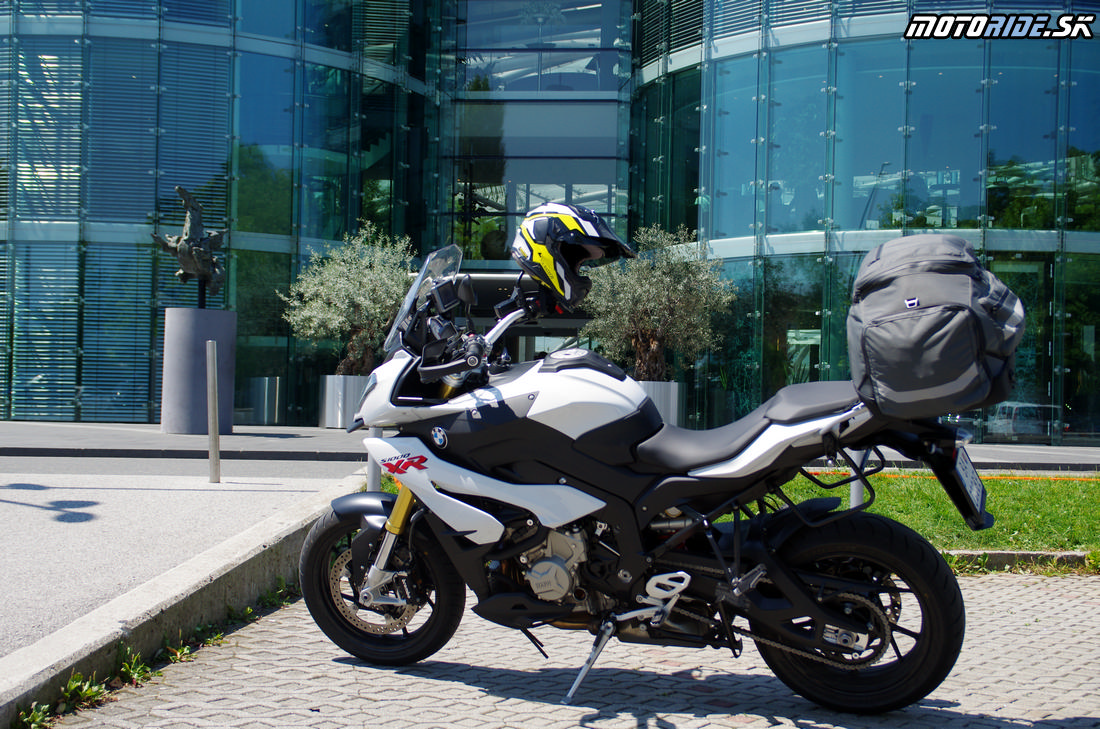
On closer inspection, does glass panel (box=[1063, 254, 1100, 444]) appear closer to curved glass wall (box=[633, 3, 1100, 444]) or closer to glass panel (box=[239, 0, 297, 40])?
curved glass wall (box=[633, 3, 1100, 444])

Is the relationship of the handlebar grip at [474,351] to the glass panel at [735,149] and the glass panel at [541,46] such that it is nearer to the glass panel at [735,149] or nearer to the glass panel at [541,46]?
A: the glass panel at [735,149]

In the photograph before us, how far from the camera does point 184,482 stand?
28.6 ft

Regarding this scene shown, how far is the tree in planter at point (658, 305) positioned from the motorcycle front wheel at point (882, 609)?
17.8 m

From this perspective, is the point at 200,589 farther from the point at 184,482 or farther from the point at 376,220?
the point at 376,220

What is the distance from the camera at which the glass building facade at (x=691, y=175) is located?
21016 millimetres

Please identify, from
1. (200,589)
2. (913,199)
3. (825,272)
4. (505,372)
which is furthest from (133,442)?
(913,199)

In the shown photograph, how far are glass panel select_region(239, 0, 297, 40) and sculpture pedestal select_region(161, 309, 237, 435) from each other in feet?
30.5

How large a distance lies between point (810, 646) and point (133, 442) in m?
13.2

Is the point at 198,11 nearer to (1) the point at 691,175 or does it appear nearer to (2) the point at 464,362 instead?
(1) the point at 691,175

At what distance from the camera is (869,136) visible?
2148 centimetres

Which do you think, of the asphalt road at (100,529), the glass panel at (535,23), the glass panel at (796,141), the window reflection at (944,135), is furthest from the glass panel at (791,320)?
the asphalt road at (100,529)

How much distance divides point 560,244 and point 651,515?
39.8 inches

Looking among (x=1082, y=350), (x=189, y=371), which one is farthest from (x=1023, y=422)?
(x=189, y=371)

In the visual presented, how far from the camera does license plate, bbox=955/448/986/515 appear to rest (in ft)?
10.2
